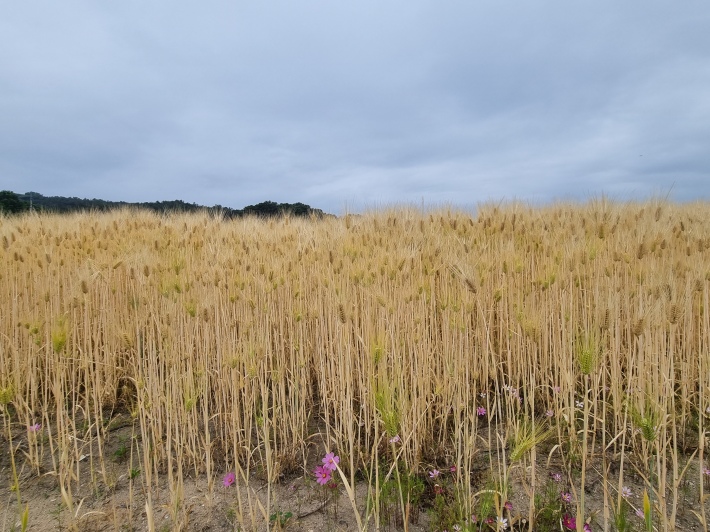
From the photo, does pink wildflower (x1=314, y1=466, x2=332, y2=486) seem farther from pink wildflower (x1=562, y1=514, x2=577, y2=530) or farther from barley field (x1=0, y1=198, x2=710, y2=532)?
pink wildflower (x1=562, y1=514, x2=577, y2=530)

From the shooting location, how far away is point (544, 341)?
8.65 ft

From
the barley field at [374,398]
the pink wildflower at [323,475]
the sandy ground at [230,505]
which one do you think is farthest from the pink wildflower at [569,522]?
the pink wildflower at [323,475]

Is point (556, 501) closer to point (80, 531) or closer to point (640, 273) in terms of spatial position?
point (640, 273)

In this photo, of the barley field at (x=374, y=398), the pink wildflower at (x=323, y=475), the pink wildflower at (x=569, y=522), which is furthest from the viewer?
the pink wildflower at (x=323, y=475)

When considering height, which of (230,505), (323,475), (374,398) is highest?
(374,398)

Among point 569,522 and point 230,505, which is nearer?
point 569,522

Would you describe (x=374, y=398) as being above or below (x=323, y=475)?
above

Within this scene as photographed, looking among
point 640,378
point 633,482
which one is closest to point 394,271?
point 640,378

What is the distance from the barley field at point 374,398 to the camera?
1.83 m

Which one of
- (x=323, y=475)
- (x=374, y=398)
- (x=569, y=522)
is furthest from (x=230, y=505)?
(x=569, y=522)

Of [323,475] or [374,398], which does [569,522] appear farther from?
[323,475]

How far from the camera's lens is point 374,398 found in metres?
1.72

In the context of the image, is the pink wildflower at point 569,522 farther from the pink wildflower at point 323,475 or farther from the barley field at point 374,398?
the pink wildflower at point 323,475

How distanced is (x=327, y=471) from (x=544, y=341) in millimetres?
1534
